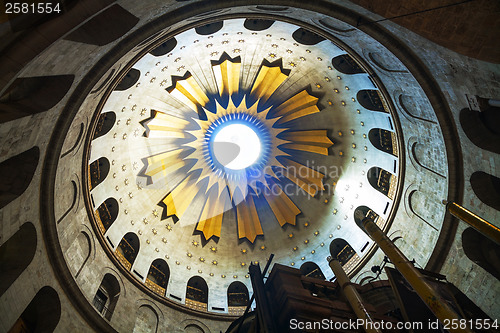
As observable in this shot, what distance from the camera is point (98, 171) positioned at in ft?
51.7

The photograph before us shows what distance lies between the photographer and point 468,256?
41.4 feet

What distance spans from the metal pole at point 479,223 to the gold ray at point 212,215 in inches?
510

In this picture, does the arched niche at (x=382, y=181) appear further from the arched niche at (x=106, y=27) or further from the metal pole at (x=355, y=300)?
the arched niche at (x=106, y=27)

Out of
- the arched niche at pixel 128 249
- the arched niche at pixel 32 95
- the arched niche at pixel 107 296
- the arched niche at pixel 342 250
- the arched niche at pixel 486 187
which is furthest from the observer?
the arched niche at pixel 342 250

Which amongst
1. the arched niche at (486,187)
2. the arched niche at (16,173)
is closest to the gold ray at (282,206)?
the arched niche at (486,187)

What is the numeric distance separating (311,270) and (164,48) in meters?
13.0

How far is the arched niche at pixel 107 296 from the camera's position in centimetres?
1391

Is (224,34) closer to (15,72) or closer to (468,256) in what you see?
→ (15,72)

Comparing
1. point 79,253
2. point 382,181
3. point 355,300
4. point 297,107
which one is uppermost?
point 297,107

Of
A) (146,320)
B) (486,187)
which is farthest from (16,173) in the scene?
(486,187)

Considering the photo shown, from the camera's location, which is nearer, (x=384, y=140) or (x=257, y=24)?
(x=257, y=24)

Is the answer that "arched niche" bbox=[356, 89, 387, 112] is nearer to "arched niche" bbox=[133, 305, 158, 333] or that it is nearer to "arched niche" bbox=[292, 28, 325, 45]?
"arched niche" bbox=[292, 28, 325, 45]

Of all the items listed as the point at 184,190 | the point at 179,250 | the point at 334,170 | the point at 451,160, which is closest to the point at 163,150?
the point at 184,190

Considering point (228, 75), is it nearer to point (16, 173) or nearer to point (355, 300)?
point (16, 173)
